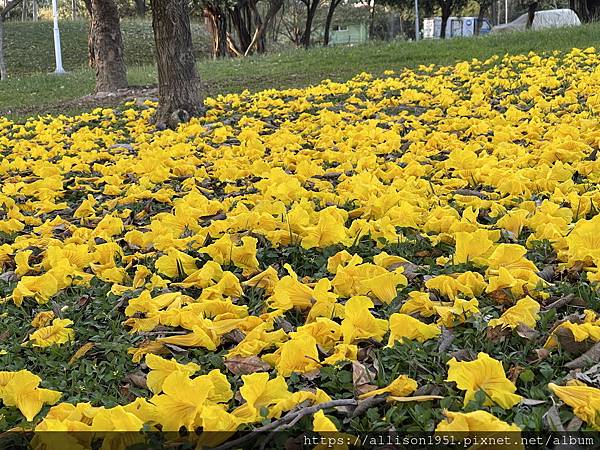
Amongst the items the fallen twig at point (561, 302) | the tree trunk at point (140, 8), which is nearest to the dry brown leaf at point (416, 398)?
the fallen twig at point (561, 302)

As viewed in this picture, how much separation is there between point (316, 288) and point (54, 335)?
0.88 m

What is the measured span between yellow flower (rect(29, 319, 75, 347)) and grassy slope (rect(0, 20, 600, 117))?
8.11 metres

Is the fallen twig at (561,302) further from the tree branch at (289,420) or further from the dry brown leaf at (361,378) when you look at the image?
the tree branch at (289,420)

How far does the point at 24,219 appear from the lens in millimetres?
3764

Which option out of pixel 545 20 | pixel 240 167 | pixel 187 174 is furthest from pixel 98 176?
pixel 545 20

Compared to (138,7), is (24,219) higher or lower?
lower

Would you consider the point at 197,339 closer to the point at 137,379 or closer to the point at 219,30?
the point at 137,379

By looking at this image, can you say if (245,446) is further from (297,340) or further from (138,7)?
(138,7)

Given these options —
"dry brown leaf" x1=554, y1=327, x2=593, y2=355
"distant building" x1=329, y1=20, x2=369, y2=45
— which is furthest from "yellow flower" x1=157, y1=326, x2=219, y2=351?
"distant building" x1=329, y1=20, x2=369, y2=45

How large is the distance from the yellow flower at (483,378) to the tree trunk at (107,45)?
9909 mm

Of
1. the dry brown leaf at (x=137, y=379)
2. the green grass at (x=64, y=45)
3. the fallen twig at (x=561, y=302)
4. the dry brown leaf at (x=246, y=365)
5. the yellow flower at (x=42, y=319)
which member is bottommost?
the dry brown leaf at (x=137, y=379)

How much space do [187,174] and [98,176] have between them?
80 centimetres

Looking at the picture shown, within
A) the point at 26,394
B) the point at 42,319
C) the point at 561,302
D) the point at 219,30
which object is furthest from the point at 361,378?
the point at 219,30

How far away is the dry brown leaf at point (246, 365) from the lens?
1854mm
